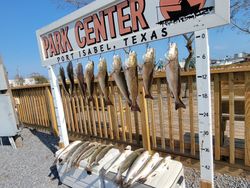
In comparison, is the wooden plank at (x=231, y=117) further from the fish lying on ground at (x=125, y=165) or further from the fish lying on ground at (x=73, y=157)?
the fish lying on ground at (x=73, y=157)

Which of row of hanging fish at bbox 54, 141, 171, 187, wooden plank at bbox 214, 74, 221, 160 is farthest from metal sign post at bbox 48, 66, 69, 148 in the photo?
wooden plank at bbox 214, 74, 221, 160

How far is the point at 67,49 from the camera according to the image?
319 centimetres

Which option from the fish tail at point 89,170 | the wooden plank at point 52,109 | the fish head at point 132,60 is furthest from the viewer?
the wooden plank at point 52,109

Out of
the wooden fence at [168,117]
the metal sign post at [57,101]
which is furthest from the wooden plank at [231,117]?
the metal sign post at [57,101]

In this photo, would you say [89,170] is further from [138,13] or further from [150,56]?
[138,13]

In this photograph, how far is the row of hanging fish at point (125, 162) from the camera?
92.3 inches

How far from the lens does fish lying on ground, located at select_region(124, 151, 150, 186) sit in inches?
91.9

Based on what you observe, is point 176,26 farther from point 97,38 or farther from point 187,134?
point 187,134

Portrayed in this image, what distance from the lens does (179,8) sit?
192cm

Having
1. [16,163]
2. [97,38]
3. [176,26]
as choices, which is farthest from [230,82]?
[16,163]

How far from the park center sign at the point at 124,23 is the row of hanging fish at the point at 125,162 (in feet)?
4.38

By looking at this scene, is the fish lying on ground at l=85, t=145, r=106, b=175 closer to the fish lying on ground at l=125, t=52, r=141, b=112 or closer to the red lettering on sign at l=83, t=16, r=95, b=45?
the fish lying on ground at l=125, t=52, r=141, b=112

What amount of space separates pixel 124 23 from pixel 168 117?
1.67m

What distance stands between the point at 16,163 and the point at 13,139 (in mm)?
1319
